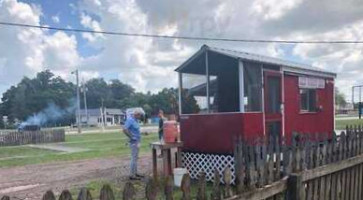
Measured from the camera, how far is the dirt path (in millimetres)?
10930

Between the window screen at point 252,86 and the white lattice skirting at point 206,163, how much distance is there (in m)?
1.39

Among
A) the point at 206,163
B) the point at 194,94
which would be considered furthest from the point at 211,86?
the point at 206,163

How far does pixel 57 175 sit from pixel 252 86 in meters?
7.18

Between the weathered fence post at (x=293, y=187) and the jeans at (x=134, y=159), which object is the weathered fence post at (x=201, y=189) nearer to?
the weathered fence post at (x=293, y=187)

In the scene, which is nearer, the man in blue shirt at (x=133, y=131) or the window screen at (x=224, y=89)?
the window screen at (x=224, y=89)

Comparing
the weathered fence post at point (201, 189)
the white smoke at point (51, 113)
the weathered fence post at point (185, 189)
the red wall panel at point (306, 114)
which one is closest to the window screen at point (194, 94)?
the red wall panel at point (306, 114)

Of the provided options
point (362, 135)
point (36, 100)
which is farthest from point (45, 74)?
point (362, 135)

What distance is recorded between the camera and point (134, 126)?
1214 centimetres

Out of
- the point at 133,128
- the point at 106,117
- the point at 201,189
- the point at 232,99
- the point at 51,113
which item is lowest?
the point at 106,117

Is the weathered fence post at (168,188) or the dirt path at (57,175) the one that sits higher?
the weathered fence post at (168,188)

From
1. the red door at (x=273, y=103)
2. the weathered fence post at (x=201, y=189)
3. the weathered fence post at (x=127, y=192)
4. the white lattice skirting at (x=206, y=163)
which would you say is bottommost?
the white lattice skirting at (x=206, y=163)

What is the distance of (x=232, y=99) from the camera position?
35.0ft

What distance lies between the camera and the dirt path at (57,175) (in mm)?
10930

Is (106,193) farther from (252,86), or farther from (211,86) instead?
(211,86)
